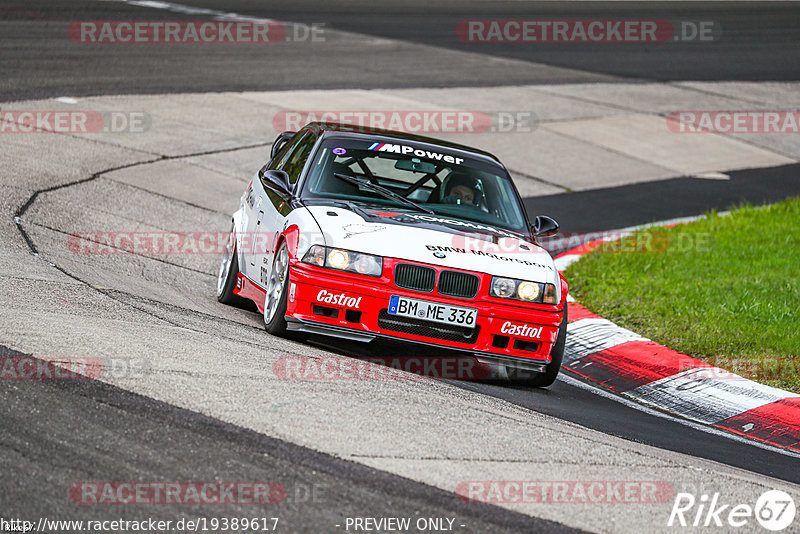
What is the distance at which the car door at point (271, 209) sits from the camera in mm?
7934

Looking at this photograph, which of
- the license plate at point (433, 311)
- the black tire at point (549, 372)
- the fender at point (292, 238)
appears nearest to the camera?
the license plate at point (433, 311)

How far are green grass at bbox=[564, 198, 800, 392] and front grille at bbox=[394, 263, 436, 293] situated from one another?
2.57 m

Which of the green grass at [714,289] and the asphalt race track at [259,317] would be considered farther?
the green grass at [714,289]

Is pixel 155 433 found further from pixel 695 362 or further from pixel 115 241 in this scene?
pixel 115 241

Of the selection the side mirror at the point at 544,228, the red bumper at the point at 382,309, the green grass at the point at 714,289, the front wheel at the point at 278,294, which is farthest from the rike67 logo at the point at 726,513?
the side mirror at the point at 544,228

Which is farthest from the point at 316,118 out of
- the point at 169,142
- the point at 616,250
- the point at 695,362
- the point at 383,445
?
the point at 383,445

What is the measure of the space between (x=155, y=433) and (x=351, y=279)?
95.3 inches

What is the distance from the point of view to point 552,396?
24.1 feet

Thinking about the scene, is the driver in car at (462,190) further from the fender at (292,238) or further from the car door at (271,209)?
the fender at (292,238)

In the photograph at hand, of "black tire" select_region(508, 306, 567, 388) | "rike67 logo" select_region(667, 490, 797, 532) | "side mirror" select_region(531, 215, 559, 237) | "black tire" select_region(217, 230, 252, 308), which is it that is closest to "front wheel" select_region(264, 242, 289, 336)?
"black tire" select_region(217, 230, 252, 308)

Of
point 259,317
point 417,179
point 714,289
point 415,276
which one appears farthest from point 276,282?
point 714,289

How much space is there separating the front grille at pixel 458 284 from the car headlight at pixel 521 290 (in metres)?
0.12

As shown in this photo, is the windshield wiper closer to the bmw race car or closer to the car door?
the bmw race car

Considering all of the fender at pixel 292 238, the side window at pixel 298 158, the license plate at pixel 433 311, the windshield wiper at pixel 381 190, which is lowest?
the license plate at pixel 433 311
